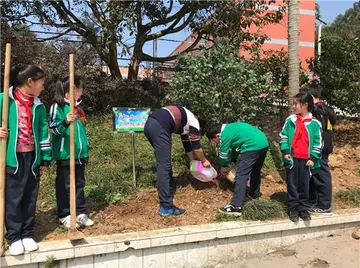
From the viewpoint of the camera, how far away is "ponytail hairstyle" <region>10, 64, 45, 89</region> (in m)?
3.46

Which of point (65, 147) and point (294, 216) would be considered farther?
point (294, 216)

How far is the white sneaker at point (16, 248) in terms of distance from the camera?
3298 mm

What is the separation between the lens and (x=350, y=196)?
5270 millimetres

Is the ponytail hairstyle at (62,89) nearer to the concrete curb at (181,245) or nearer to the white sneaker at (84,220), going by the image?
the white sneaker at (84,220)

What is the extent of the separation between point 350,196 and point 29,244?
13.3 feet

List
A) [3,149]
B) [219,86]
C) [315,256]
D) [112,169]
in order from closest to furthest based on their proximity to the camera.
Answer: [3,149] < [315,256] < [219,86] < [112,169]

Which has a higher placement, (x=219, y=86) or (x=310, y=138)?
(x=219, y=86)

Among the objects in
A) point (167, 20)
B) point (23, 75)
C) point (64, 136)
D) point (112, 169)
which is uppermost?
point (167, 20)

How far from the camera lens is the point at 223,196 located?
515 cm

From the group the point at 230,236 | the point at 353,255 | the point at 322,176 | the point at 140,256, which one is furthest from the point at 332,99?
the point at 140,256

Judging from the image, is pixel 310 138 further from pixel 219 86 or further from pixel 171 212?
pixel 171 212

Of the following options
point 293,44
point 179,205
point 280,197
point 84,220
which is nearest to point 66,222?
point 84,220

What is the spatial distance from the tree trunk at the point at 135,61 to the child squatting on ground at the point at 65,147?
6.12m

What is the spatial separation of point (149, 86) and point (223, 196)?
6116 millimetres
